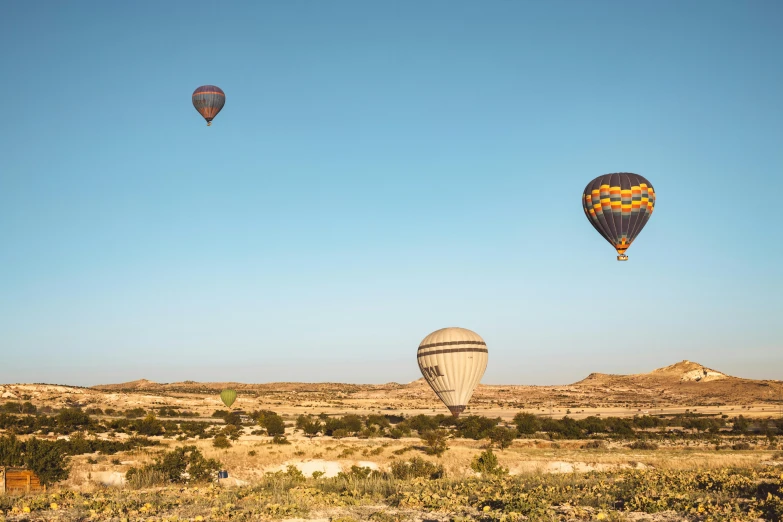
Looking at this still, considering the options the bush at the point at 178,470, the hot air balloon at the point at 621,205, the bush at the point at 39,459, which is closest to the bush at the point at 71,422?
the bush at the point at 39,459

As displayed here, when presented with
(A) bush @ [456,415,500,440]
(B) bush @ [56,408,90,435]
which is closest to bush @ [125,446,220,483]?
(B) bush @ [56,408,90,435]

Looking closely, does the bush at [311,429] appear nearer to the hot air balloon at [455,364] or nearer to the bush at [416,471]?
the hot air balloon at [455,364]

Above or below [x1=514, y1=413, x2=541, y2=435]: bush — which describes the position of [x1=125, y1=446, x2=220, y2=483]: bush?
above

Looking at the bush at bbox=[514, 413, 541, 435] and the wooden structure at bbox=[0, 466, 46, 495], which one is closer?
the wooden structure at bbox=[0, 466, 46, 495]

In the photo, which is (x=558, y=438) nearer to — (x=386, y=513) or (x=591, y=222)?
(x=591, y=222)

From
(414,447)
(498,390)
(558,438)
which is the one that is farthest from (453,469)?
(498,390)

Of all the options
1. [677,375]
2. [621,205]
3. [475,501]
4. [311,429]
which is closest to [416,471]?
[475,501]

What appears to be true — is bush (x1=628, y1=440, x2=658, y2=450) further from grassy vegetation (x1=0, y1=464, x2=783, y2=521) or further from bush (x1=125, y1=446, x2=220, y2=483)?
bush (x1=125, y1=446, x2=220, y2=483)
